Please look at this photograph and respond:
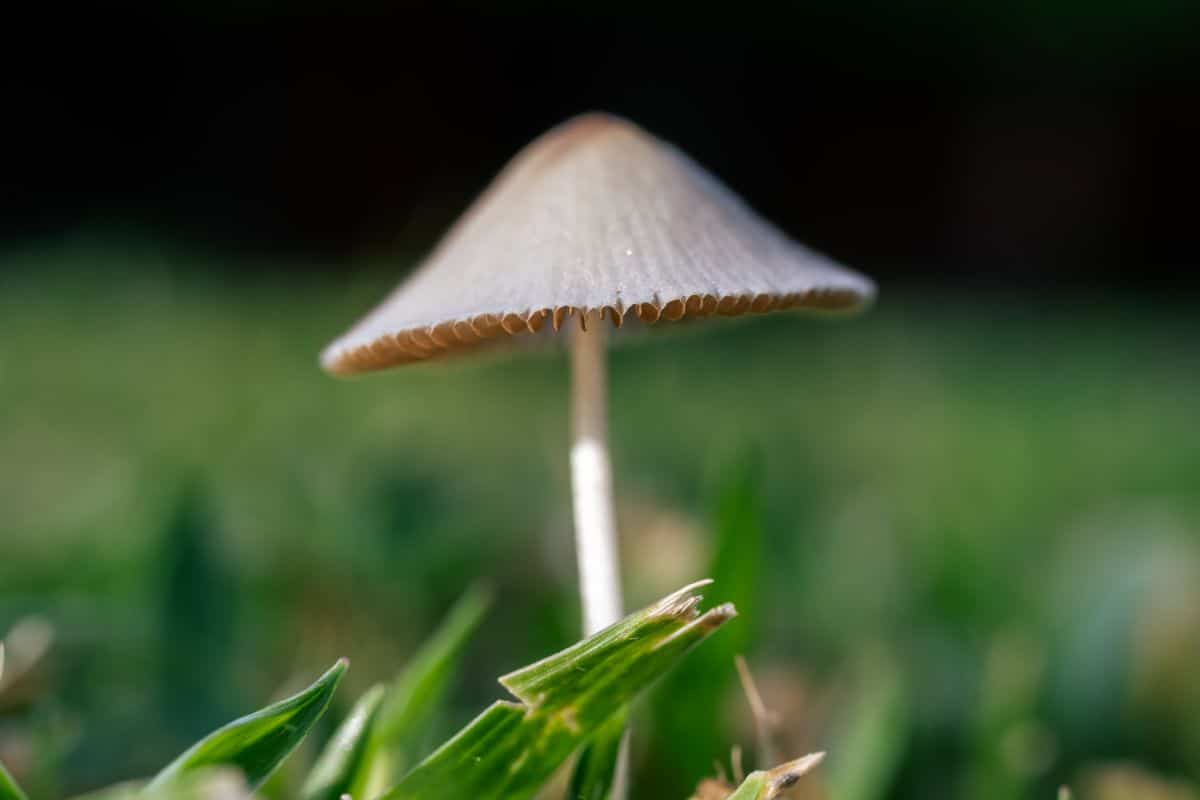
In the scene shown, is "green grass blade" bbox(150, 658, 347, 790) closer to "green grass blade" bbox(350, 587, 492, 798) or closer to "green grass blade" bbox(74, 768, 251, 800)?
"green grass blade" bbox(74, 768, 251, 800)

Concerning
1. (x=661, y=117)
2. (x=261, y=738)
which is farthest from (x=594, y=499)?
(x=661, y=117)

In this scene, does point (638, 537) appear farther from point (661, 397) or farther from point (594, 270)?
point (661, 397)

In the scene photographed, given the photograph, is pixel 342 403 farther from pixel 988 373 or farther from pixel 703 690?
pixel 988 373

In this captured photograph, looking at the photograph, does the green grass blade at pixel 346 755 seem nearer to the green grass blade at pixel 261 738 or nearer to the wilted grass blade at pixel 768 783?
the green grass blade at pixel 261 738

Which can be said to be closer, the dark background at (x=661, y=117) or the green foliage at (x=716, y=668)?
the green foliage at (x=716, y=668)

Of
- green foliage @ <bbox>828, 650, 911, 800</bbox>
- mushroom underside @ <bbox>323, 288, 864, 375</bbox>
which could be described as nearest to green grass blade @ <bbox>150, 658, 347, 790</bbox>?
mushroom underside @ <bbox>323, 288, 864, 375</bbox>

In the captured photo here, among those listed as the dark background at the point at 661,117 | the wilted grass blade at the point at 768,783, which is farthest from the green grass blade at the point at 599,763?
the dark background at the point at 661,117
